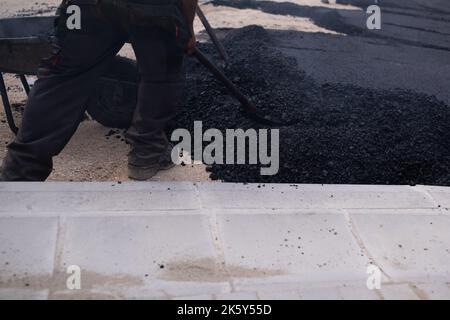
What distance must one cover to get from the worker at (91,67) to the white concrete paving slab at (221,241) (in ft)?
1.32

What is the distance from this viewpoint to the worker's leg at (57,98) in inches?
121

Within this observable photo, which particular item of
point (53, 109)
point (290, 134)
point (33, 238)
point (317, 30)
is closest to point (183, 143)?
point (290, 134)

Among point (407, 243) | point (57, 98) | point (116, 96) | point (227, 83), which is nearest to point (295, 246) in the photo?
point (407, 243)

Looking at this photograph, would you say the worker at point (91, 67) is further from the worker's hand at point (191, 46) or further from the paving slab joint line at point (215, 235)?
the paving slab joint line at point (215, 235)

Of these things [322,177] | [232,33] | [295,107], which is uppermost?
[232,33]

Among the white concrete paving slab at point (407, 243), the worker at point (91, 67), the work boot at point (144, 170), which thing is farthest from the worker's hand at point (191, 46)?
the white concrete paving slab at point (407, 243)

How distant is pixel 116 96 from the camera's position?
4.06m

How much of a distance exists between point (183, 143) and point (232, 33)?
290 cm

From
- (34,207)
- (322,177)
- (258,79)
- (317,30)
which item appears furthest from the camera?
(317,30)

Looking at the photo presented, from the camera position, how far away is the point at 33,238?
7.81 ft

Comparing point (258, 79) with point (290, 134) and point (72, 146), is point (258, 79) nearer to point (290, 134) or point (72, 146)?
point (290, 134)

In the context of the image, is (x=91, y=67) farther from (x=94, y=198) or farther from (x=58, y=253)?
(x=58, y=253)

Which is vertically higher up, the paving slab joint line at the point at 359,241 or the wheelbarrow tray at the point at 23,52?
the wheelbarrow tray at the point at 23,52

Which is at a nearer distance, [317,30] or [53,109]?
[53,109]
